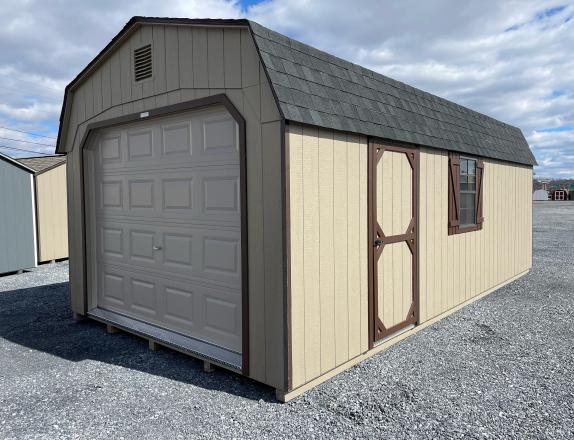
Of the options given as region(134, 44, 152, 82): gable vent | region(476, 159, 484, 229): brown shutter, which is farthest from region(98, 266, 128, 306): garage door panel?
region(476, 159, 484, 229): brown shutter

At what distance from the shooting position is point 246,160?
3.57 meters

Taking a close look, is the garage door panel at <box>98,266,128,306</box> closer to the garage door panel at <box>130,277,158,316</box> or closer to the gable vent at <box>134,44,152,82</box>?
the garage door panel at <box>130,277,158,316</box>

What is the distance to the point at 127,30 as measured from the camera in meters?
4.46

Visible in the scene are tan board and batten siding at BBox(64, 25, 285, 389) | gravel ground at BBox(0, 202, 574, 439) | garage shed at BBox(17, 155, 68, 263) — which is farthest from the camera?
garage shed at BBox(17, 155, 68, 263)

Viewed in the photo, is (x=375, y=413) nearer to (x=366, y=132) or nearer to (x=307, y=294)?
(x=307, y=294)

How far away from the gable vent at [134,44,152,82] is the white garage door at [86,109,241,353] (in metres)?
0.46

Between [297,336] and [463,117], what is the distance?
480 cm

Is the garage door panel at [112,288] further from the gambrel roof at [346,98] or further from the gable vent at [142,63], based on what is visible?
the gable vent at [142,63]

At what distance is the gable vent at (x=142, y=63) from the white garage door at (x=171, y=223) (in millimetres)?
462

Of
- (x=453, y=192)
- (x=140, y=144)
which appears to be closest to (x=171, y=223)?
(x=140, y=144)

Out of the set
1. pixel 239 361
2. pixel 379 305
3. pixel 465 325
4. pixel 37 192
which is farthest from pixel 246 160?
pixel 37 192

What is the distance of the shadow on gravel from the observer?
373cm

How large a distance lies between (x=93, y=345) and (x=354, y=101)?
3.66 meters

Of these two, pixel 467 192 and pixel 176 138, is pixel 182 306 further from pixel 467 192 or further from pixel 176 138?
pixel 467 192
